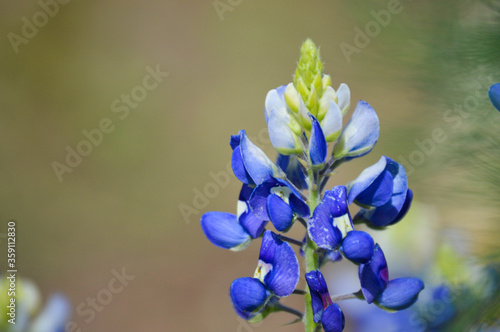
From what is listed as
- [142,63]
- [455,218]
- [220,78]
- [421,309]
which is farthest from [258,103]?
[421,309]

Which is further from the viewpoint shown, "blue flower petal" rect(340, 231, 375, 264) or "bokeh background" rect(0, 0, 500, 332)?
"bokeh background" rect(0, 0, 500, 332)

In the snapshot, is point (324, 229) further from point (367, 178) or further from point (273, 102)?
point (273, 102)

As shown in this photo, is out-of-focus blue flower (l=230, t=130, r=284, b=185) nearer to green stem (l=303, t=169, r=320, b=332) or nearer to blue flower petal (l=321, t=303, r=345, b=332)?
green stem (l=303, t=169, r=320, b=332)

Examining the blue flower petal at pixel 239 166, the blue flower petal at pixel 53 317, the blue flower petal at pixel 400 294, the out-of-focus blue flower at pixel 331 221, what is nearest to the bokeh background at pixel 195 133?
the blue flower petal at pixel 400 294

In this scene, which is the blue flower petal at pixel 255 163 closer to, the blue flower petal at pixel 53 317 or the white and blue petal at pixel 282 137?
the white and blue petal at pixel 282 137

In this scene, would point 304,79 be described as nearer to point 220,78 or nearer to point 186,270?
point 186,270

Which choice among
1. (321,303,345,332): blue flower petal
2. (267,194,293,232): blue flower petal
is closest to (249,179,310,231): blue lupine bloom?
(267,194,293,232): blue flower petal
